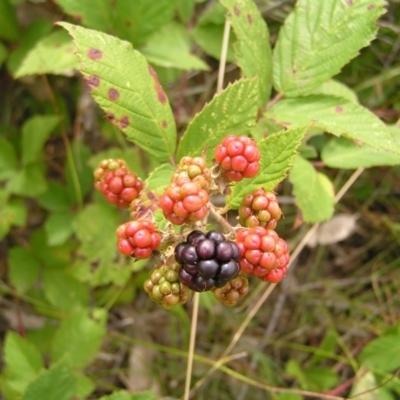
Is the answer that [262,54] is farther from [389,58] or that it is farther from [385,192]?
[385,192]

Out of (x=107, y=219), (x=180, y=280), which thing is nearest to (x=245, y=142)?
(x=180, y=280)

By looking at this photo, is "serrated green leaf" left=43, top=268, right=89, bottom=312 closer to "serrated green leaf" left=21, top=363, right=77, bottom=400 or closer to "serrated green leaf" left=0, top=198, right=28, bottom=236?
"serrated green leaf" left=0, top=198, right=28, bottom=236

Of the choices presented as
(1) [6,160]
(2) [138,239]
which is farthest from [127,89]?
(1) [6,160]

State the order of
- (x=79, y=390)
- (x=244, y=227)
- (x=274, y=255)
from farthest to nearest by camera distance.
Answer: (x=79, y=390) < (x=244, y=227) < (x=274, y=255)

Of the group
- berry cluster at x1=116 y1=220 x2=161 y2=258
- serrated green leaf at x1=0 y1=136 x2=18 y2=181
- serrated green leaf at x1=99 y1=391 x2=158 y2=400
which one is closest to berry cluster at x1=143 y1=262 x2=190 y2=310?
berry cluster at x1=116 y1=220 x2=161 y2=258

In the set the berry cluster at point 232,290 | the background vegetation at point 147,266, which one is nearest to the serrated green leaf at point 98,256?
the background vegetation at point 147,266

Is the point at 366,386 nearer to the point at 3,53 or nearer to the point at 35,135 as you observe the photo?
the point at 35,135
